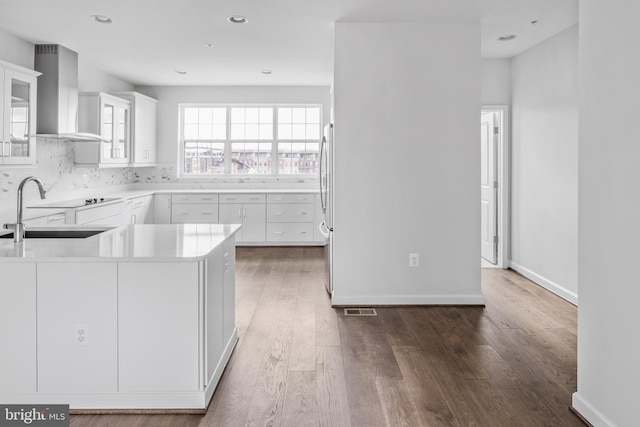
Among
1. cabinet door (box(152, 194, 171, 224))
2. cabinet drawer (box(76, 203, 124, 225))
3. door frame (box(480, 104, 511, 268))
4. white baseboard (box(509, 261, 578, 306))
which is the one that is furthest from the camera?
cabinet door (box(152, 194, 171, 224))

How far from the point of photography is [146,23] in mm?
4512

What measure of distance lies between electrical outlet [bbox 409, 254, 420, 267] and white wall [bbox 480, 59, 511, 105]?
235cm

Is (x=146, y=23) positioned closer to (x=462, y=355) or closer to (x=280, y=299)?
(x=280, y=299)

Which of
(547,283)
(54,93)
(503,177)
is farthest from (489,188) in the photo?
(54,93)

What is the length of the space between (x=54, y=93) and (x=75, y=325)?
360 cm

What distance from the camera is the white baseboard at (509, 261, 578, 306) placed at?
459 cm

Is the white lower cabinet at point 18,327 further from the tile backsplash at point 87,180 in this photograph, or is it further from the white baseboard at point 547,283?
the white baseboard at point 547,283

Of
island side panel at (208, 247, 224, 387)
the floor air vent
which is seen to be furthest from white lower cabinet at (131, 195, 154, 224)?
island side panel at (208, 247, 224, 387)

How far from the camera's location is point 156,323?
2416 millimetres

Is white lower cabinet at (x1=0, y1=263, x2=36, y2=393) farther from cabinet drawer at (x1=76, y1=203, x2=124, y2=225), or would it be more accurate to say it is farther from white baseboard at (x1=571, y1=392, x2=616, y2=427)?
cabinet drawer at (x1=76, y1=203, x2=124, y2=225)

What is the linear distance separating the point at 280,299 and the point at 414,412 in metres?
2.35

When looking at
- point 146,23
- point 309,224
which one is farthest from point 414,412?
point 309,224

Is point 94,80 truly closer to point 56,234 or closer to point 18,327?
point 56,234

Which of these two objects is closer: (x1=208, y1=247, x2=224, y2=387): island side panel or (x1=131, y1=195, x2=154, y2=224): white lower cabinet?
(x1=208, y1=247, x2=224, y2=387): island side panel
